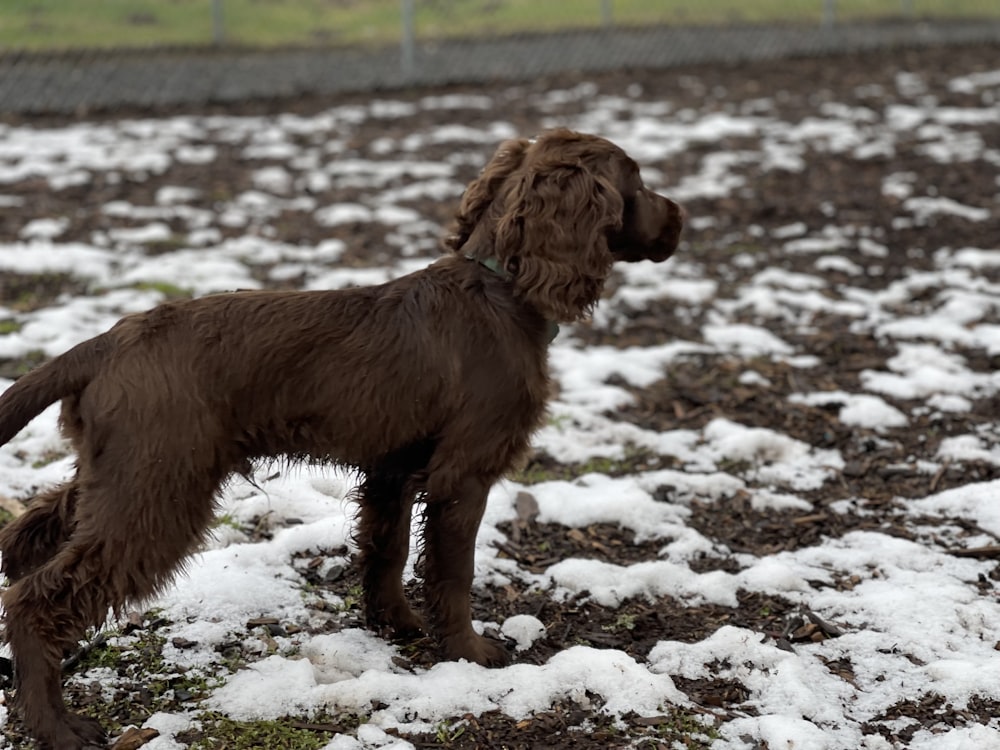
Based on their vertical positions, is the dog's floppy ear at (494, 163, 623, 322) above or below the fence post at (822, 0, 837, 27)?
below

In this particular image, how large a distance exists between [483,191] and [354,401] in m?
0.87

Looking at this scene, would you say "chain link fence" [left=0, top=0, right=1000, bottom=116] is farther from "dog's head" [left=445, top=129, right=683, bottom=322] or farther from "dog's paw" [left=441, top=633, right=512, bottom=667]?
"dog's paw" [left=441, top=633, right=512, bottom=667]

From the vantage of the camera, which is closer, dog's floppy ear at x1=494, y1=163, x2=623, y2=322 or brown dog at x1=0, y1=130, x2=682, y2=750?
brown dog at x1=0, y1=130, x2=682, y2=750

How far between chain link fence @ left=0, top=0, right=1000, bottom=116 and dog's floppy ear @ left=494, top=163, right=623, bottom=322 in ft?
31.3

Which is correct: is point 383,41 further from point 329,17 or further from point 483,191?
point 483,191

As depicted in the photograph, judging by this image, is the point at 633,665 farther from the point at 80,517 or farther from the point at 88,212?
the point at 88,212

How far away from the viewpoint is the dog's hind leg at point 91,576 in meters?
3.09

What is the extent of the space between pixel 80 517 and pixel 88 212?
6261 millimetres

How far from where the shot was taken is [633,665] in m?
3.60

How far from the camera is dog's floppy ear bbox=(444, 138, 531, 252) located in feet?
12.3

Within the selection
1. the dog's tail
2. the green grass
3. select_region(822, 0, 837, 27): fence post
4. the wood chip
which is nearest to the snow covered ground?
the wood chip

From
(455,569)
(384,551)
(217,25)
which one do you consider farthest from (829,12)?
(455,569)

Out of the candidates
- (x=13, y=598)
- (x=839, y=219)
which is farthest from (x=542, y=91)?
(x=13, y=598)

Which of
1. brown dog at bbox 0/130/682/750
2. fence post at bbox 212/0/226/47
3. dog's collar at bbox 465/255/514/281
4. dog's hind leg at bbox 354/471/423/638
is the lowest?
dog's hind leg at bbox 354/471/423/638
